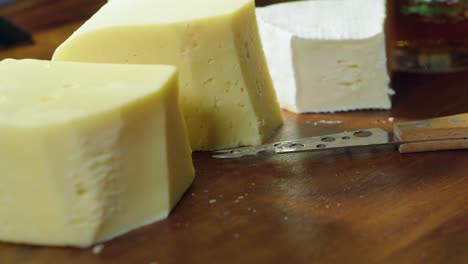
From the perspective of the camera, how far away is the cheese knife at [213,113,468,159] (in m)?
1.54

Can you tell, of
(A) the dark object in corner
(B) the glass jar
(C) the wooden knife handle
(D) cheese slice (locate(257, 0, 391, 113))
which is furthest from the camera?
(A) the dark object in corner

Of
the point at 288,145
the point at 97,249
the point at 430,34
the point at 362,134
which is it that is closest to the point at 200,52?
the point at 288,145

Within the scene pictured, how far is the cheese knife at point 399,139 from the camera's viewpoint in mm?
1538

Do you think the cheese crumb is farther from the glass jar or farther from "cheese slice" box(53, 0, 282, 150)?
the glass jar

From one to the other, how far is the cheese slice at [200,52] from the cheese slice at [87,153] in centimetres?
18

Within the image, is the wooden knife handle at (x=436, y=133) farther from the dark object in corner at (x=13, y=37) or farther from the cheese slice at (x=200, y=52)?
the dark object in corner at (x=13, y=37)

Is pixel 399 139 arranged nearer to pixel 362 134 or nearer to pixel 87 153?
pixel 362 134

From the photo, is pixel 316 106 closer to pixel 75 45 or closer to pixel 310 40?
pixel 310 40

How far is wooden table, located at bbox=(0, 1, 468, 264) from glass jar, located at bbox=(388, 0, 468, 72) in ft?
1.74

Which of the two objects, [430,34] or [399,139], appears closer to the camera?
[399,139]

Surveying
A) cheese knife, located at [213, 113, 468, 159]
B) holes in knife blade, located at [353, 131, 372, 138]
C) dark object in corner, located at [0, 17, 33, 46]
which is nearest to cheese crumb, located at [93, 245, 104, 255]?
cheese knife, located at [213, 113, 468, 159]

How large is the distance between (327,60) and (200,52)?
0.35 metres

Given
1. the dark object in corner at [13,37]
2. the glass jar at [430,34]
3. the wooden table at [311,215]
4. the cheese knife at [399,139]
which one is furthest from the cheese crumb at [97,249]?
the dark object in corner at [13,37]

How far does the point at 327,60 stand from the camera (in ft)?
5.85
